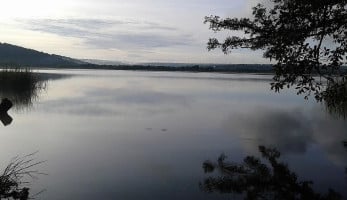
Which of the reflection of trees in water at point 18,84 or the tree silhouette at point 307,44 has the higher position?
the tree silhouette at point 307,44

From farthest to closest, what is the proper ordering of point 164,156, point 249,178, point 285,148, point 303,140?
point 303,140 → point 285,148 → point 164,156 → point 249,178

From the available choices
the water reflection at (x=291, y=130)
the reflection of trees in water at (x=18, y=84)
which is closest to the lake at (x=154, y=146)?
the water reflection at (x=291, y=130)

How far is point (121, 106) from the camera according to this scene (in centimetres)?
3222

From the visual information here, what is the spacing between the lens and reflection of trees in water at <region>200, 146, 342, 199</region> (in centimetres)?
1010

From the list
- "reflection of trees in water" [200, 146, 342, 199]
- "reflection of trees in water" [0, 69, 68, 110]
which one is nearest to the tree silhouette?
"reflection of trees in water" [200, 146, 342, 199]

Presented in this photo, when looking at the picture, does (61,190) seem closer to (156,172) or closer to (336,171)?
(156,172)

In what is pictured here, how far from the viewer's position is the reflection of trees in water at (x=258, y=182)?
1010cm

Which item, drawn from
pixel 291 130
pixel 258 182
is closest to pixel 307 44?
pixel 258 182

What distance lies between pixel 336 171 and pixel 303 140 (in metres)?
5.65

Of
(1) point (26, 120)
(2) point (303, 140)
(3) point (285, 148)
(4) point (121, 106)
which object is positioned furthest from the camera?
(4) point (121, 106)

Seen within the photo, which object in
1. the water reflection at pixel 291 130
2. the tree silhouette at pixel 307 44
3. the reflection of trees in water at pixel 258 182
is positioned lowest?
the water reflection at pixel 291 130

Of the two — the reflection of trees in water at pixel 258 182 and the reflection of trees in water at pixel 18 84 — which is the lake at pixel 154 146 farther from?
the reflection of trees in water at pixel 18 84

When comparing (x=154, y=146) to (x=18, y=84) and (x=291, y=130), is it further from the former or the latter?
(x=18, y=84)

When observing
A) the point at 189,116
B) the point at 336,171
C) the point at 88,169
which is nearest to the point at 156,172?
the point at 88,169
